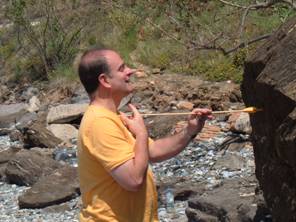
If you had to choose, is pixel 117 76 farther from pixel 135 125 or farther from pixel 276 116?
pixel 276 116

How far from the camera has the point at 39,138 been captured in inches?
551

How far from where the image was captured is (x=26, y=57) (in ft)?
77.6

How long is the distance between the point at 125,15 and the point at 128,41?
1.71 metres

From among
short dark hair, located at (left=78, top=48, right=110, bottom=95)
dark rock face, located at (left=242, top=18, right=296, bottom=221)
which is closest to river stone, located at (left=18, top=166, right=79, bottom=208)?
dark rock face, located at (left=242, top=18, right=296, bottom=221)

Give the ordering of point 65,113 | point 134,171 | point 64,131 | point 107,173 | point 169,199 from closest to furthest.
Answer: point 134,171 → point 107,173 → point 169,199 → point 64,131 → point 65,113

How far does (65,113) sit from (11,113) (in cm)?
328

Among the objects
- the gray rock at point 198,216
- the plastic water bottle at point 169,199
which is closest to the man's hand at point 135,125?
the gray rock at point 198,216

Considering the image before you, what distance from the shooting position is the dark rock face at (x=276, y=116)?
13.8 feet

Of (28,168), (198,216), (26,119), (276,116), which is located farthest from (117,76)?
(26,119)

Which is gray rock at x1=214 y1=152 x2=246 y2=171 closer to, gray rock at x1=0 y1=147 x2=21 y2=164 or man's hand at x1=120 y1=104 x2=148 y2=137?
gray rock at x1=0 y1=147 x2=21 y2=164

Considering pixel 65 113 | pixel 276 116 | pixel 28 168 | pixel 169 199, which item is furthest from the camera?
pixel 65 113

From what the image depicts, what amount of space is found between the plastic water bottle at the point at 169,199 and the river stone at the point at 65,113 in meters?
6.45

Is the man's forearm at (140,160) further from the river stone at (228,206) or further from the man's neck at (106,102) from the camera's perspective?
the river stone at (228,206)

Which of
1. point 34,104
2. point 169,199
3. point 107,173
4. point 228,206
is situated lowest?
point 34,104
